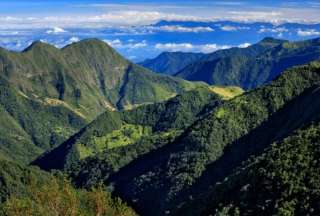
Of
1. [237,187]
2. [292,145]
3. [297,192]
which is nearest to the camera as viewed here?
[297,192]

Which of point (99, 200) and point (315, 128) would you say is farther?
point (315, 128)

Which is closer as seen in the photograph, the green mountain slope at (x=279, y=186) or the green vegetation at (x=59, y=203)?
the green vegetation at (x=59, y=203)

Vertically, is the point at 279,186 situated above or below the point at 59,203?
below

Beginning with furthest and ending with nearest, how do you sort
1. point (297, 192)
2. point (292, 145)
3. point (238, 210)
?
1. point (292, 145)
2. point (238, 210)
3. point (297, 192)

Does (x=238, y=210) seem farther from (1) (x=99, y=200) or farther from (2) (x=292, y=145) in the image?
(1) (x=99, y=200)

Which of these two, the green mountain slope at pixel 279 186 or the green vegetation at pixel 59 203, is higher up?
the green vegetation at pixel 59 203

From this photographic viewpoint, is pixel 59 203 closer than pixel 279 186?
Yes

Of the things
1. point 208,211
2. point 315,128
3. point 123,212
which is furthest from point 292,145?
point 123,212

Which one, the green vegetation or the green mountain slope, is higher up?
the green vegetation

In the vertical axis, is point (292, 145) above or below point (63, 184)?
below

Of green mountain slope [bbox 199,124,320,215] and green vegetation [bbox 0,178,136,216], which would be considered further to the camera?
green mountain slope [bbox 199,124,320,215]

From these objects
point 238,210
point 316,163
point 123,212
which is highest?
point 123,212
